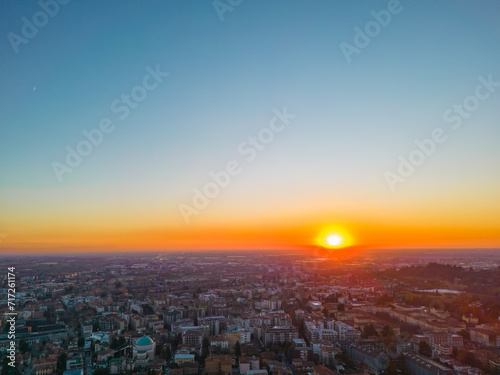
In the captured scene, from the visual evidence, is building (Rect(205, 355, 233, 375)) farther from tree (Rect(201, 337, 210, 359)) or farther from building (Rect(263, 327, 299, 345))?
building (Rect(263, 327, 299, 345))

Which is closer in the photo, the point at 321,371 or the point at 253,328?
the point at 321,371

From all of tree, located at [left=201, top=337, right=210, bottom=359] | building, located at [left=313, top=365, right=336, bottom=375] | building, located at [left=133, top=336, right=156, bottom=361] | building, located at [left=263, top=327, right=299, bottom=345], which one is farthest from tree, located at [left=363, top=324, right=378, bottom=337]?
building, located at [left=133, top=336, right=156, bottom=361]

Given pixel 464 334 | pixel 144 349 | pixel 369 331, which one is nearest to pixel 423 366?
pixel 369 331

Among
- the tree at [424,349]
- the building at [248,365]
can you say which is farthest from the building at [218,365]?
the tree at [424,349]

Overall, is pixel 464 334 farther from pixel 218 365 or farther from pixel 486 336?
pixel 218 365

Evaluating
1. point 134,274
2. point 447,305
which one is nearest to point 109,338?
point 447,305

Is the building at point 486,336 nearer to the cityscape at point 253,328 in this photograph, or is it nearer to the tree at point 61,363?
the cityscape at point 253,328

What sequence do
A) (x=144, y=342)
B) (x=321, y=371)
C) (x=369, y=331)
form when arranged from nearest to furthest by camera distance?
(x=321, y=371)
(x=144, y=342)
(x=369, y=331)

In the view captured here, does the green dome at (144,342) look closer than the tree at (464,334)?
Yes
